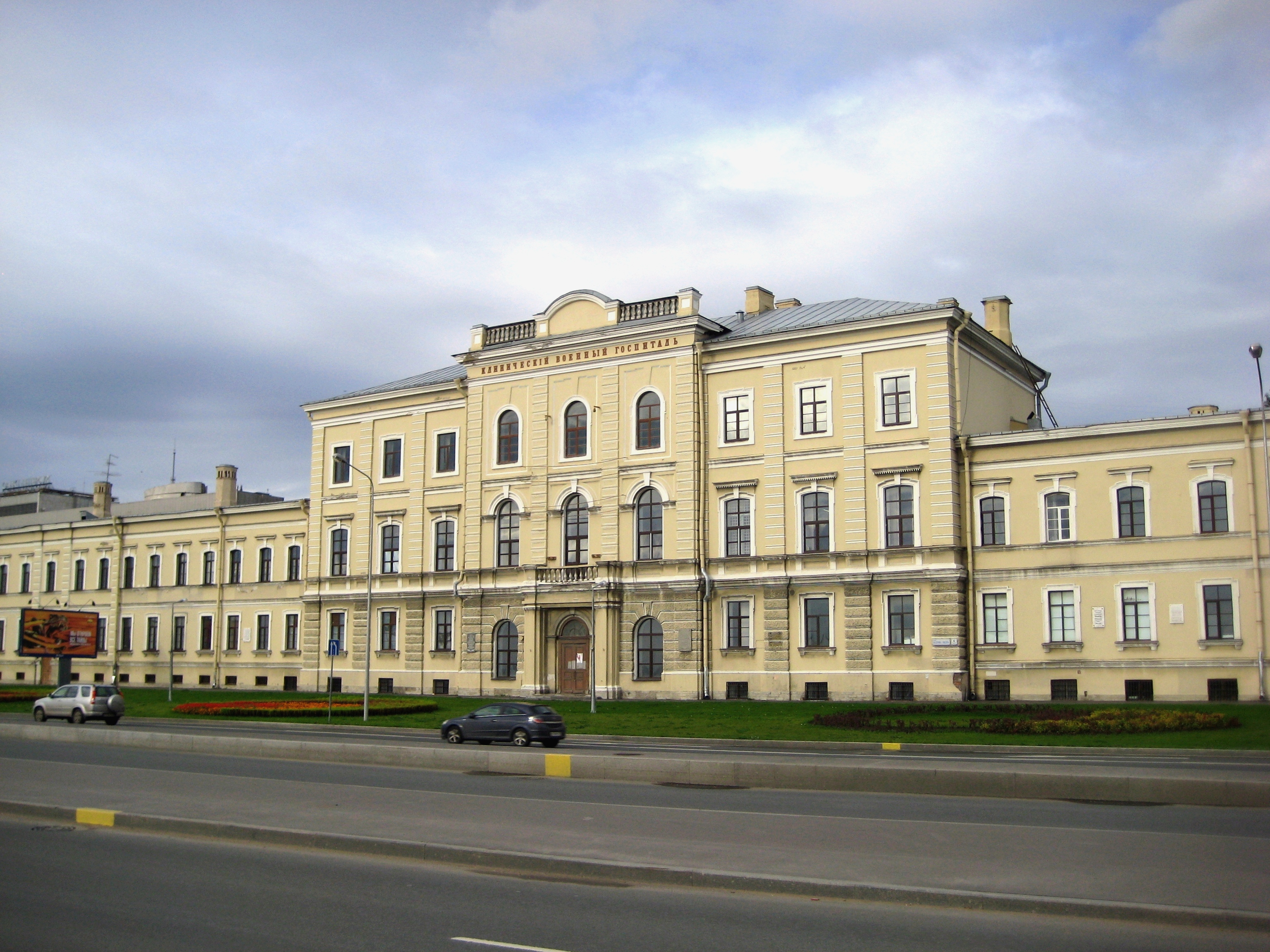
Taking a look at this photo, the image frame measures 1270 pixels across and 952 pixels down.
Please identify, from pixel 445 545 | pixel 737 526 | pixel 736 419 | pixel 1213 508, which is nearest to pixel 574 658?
pixel 737 526

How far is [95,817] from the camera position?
593 inches

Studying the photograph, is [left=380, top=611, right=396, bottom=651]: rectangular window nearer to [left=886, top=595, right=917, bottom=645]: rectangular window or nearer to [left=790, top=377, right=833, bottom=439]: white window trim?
[left=790, top=377, right=833, bottom=439]: white window trim

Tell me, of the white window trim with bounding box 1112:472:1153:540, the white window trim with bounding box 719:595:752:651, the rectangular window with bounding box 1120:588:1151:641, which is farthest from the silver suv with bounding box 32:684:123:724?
the white window trim with bounding box 1112:472:1153:540

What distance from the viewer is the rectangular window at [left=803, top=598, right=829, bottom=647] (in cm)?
4694

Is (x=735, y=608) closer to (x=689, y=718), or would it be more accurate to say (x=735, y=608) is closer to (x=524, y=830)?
(x=689, y=718)

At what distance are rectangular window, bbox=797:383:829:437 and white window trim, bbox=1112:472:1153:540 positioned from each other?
1126cm

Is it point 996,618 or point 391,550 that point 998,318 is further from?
point 391,550

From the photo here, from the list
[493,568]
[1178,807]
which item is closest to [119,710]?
[493,568]

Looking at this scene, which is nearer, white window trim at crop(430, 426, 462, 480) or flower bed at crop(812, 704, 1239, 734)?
flower bed at crop(812, 704, 1239, 734)

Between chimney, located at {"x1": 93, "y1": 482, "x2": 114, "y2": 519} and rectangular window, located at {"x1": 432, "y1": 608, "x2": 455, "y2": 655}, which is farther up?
chimney, located at {"x1": 93, "y1": 482, "x2": 114, "y2": 519}

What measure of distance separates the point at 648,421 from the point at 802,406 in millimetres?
→ 7174

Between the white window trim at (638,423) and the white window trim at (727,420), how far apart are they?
229cm

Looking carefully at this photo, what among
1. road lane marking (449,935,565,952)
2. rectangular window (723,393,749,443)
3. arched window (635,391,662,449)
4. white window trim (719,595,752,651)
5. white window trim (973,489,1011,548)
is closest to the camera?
road lane marking (449,935,565,952)

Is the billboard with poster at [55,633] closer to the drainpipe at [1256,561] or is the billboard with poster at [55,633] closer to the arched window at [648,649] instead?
the arched window at [648,649]
